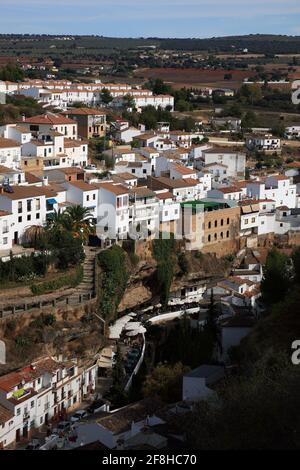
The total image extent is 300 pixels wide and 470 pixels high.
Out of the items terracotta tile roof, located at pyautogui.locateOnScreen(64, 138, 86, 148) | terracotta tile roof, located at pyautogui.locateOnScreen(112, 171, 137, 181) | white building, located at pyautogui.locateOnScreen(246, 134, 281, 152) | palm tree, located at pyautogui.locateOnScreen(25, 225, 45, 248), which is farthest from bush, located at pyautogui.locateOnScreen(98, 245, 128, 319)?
white building, located at pyautogui.locateOnScreen(246, 134, 281, 152)

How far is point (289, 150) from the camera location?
38.1 meters

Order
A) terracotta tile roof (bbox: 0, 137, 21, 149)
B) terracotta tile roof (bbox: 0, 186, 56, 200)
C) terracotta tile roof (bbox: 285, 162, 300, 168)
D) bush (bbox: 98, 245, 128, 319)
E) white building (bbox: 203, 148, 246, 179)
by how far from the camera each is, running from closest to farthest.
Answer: bush (bbox: 98, 245, 128, 319) → terracotta tile roof (bbox: 0, 186, 56, 200) → terracotta tile roof (bbox: 0, 137, 21, 149) → white building (bbox: 203, 148, 246, 179) → terracotta tile roof (bbox: 285, 162, 300, 168)

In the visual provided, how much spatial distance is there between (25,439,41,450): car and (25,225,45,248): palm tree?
636 cm

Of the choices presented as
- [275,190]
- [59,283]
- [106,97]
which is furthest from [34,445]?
[106,97]

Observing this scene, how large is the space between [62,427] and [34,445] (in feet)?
2.84

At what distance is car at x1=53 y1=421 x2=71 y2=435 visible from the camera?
44.6 feet

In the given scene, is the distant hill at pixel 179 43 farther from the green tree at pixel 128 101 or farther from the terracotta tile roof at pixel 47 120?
the terracotta tile roof at pixel 47 120

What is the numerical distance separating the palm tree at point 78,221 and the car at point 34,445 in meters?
7.02

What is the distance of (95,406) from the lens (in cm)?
1476

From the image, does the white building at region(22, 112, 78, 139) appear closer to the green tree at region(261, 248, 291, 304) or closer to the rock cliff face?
the rock cliff face

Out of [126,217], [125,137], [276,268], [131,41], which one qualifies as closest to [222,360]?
[276,268]

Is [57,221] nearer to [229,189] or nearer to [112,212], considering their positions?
[112,212]

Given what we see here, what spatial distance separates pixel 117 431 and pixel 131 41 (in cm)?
10776

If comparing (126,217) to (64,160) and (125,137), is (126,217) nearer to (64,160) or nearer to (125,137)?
(64,160)
